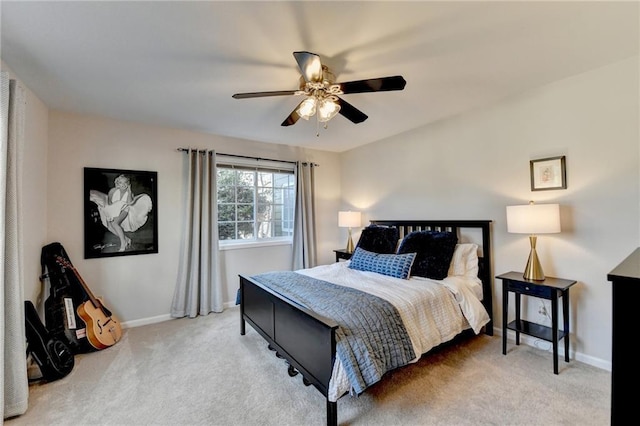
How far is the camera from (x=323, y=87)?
6.23ft

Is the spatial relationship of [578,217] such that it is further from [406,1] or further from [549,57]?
[406,1]

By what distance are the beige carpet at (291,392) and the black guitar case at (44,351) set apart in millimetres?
82

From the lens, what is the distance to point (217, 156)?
3.91 metres

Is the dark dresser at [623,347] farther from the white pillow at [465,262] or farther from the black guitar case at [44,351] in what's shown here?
the black guitar case at [44,351]

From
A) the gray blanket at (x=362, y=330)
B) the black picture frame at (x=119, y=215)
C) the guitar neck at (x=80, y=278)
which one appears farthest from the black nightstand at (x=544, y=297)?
the guitar neck at (x=80, y=278)

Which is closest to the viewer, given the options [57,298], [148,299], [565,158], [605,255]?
[605,255]

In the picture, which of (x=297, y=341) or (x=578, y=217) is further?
(x=578, y=217)

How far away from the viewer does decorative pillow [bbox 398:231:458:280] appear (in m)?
2.83

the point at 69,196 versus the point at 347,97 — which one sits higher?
the point at 347,97

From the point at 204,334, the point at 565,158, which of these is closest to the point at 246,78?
the point at 204,334

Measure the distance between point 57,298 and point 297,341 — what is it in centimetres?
245

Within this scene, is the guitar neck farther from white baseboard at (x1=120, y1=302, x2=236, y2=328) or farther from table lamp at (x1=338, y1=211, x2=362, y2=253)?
table lamp at (x1=338, y1=211, x2=362, y2=253)

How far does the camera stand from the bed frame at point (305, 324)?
5.71 ft

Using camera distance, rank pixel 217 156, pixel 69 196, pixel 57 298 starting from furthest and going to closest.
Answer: pixel 217 156 → pixel 69 196 → pixel 57 298
